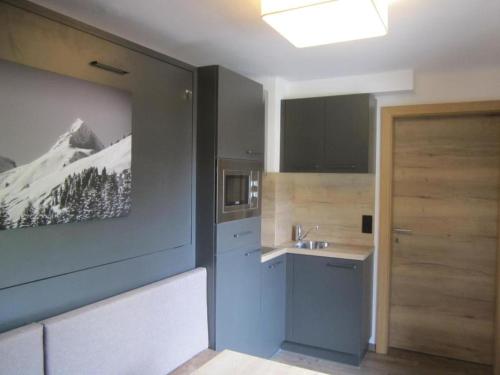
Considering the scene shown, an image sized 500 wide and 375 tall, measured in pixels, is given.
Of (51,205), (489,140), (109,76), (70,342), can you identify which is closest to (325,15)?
(109,76)

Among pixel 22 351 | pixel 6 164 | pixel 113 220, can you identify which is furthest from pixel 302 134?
pixel 22 351

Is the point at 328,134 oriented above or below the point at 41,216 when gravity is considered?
above

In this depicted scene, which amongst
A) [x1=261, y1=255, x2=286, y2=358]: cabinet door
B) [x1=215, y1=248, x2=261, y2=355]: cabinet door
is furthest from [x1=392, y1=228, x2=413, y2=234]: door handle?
[x1=215, y1=248, x2=261, y2=355]: cabinet door

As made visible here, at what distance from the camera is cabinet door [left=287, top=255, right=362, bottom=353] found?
10.5 ft

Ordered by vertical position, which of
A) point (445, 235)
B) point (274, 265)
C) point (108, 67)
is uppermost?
point (108, 67)

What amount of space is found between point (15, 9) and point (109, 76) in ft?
1.59

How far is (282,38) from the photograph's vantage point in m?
2.47

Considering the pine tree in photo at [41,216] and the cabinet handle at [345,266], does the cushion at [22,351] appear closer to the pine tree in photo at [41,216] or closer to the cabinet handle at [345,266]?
the pine tree in photo at [41,216]

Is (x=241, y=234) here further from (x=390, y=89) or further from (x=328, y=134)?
(x=390, y=89)

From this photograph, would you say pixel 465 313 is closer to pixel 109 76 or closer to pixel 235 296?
pixel 235 296

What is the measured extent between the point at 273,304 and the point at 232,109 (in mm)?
1592

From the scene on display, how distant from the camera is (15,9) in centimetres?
157

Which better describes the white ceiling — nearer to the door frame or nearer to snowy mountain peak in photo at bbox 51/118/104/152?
the door frame

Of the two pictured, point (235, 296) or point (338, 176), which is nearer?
point (235, 296)
